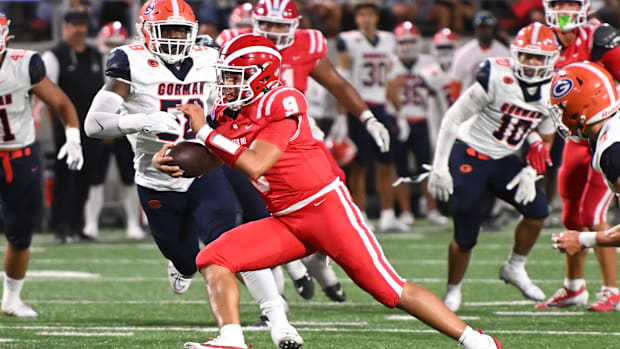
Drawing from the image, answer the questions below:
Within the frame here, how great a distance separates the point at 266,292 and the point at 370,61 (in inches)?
233

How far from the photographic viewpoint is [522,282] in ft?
19.8

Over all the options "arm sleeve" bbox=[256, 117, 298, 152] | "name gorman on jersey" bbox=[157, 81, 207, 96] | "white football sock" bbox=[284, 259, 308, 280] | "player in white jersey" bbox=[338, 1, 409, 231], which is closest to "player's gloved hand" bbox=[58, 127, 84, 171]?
"name gorman on jersey" bbox=[157, 81, 207, 96]

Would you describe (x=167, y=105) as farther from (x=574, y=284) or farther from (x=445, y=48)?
(x=445, y=48)

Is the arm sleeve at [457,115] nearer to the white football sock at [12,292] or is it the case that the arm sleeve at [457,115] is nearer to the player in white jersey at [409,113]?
the white football sock at [12,292]

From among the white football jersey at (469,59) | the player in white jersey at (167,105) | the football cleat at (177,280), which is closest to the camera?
the player in white jersey at (167,105)

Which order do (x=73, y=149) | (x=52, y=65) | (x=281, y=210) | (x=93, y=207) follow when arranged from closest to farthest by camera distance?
(x=281, y=210) → (x=73, y=149) → (x=52, y=65) → (x=93, y=207)

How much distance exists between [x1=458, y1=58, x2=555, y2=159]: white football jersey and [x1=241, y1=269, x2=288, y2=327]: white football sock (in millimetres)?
→ 1804

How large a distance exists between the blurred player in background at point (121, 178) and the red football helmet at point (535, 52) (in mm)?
4509

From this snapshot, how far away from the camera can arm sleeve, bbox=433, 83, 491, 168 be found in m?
5.84

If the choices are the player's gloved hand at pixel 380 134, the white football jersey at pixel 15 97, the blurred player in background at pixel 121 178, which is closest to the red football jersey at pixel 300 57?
the player's gloved hand at pixel 380 134

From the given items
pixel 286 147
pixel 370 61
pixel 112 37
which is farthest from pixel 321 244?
pixel 370 61

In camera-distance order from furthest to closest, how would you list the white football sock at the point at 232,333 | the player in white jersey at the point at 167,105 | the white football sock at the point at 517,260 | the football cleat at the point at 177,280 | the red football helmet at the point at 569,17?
1. the red football helmet at the point at 569,17
2. the white football sock at the point at 517,260
3. the football cleat at the point at 177,280
4. the player in white jersey at the point at 167,105
5. the white football sock at the point at 232,333

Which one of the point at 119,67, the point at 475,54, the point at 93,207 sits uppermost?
the point at 119,67

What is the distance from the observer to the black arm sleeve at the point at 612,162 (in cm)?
417
